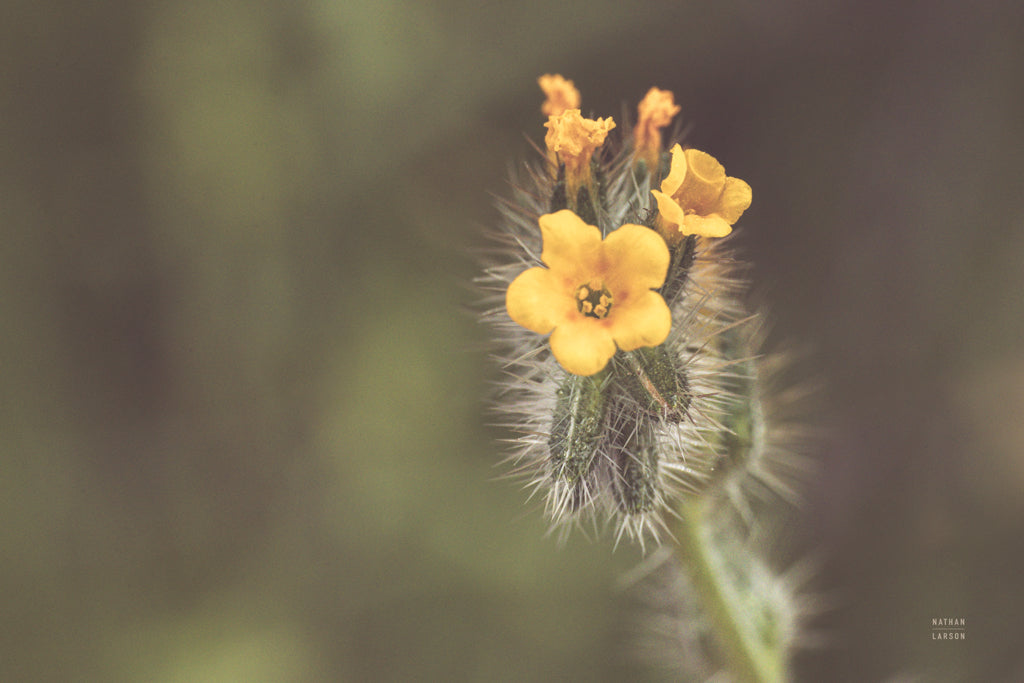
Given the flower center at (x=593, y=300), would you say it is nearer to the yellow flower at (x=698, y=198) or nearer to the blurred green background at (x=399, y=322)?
the yellow flower at (x=698, y=198)

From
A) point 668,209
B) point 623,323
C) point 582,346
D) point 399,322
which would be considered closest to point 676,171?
point 668,209

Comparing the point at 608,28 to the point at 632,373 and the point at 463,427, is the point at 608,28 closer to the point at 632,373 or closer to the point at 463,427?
the point at 463,427

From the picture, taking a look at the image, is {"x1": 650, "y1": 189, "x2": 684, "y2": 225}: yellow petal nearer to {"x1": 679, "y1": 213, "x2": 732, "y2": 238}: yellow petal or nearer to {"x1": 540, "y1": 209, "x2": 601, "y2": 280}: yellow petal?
{"x1": 679, "y1": 213, "x2": 732, "y2": 238}: yellow petal

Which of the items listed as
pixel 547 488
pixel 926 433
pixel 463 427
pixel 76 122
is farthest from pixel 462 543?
pixel 76 122

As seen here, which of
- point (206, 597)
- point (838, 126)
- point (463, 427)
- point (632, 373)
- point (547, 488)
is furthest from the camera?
point (838, 126)

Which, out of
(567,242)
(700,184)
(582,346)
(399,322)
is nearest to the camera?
(582,346)

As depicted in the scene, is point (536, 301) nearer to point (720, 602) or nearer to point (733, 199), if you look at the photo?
point (733, 199)
